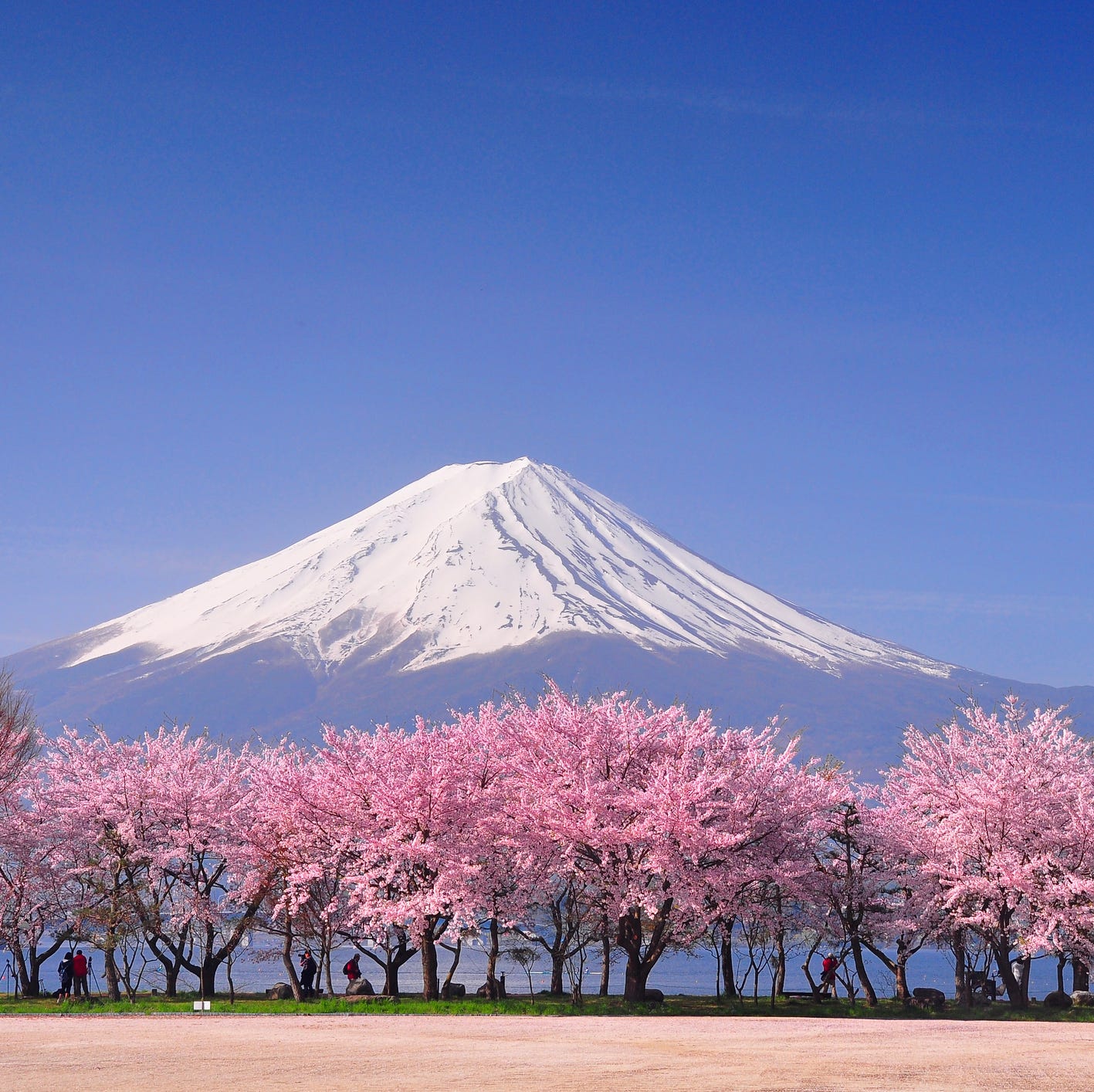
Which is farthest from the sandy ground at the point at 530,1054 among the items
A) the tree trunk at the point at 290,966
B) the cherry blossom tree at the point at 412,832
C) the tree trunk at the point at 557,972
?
the tree trunk at the point at 557,972

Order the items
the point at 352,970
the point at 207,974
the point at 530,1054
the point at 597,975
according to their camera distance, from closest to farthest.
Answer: the point at 530,1054
the point at 207,974
the point at 352,970
the point at 597,975

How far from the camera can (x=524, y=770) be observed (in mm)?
32375

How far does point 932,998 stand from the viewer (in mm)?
34000

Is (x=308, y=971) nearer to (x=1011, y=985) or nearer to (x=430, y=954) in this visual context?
(x=430, y=954)

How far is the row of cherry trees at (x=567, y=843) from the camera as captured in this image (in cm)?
3069

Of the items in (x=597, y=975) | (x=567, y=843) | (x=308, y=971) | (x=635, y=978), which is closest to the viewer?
(x=567, y=843)

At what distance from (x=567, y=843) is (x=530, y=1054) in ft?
39.8

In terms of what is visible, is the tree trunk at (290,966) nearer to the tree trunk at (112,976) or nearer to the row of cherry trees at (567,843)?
the row of cherry trees at (567,843)

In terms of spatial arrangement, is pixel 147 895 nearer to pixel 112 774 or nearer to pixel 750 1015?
pixel 112 774

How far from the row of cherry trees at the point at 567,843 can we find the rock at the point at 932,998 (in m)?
0.78

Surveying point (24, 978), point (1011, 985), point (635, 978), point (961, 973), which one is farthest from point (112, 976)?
point (961, 973)


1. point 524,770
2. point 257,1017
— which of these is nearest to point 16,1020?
point 257,1017

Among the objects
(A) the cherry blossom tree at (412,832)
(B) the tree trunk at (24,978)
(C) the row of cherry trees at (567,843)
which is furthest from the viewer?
(B) the tree trunk at (24,978)

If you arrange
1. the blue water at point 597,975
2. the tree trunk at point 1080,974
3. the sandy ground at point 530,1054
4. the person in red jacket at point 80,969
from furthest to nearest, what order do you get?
the blue water at point 597,975
the tree trunk at point 1080,974
the person in red jacket at point 80,969
the sandy ground at point 530,1054
